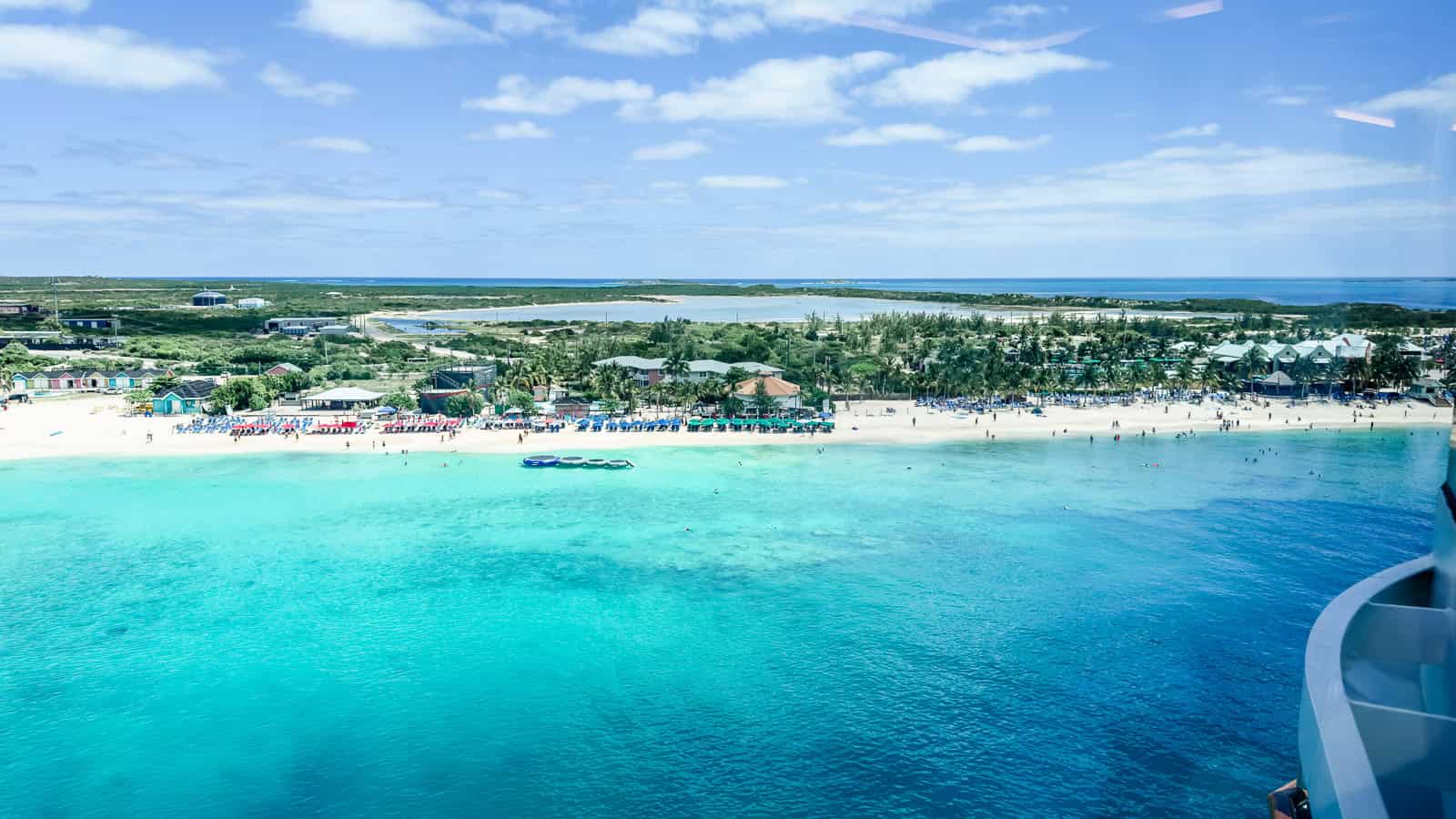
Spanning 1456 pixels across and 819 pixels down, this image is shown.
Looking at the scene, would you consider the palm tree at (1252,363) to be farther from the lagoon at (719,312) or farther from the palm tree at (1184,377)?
the lagoon at (719,312)

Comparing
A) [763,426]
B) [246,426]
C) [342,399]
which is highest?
[342,399]

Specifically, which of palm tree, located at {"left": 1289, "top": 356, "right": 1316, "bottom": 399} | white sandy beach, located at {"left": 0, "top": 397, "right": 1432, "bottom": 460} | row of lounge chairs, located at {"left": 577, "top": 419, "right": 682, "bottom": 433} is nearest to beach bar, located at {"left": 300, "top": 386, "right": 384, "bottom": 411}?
white sandy beach, located at {"left": 0, "top": 397, "right": 1432, "bottom": 460}

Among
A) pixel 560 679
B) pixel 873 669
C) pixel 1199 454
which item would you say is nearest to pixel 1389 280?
pixel 873 669

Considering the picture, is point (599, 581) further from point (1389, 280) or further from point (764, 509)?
point (1389, 280)

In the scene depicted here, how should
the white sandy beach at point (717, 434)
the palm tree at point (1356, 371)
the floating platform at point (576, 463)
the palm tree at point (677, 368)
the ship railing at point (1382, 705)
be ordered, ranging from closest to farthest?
1. the ship railing at point (1382, 705)
2. the floating platform at point (576, 463)
3. the white sandy beach at point (717, 434)
4. the palm tree at point (677, 368)
5. the palm tree at point (1356, 371)

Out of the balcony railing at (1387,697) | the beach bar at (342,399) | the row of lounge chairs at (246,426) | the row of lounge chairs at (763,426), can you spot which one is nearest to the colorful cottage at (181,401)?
the row of lounge chairs at (246,426)

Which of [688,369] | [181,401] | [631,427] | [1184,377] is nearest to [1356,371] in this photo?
[1184,377]

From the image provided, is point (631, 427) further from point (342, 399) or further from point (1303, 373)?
point (1303, 373)
